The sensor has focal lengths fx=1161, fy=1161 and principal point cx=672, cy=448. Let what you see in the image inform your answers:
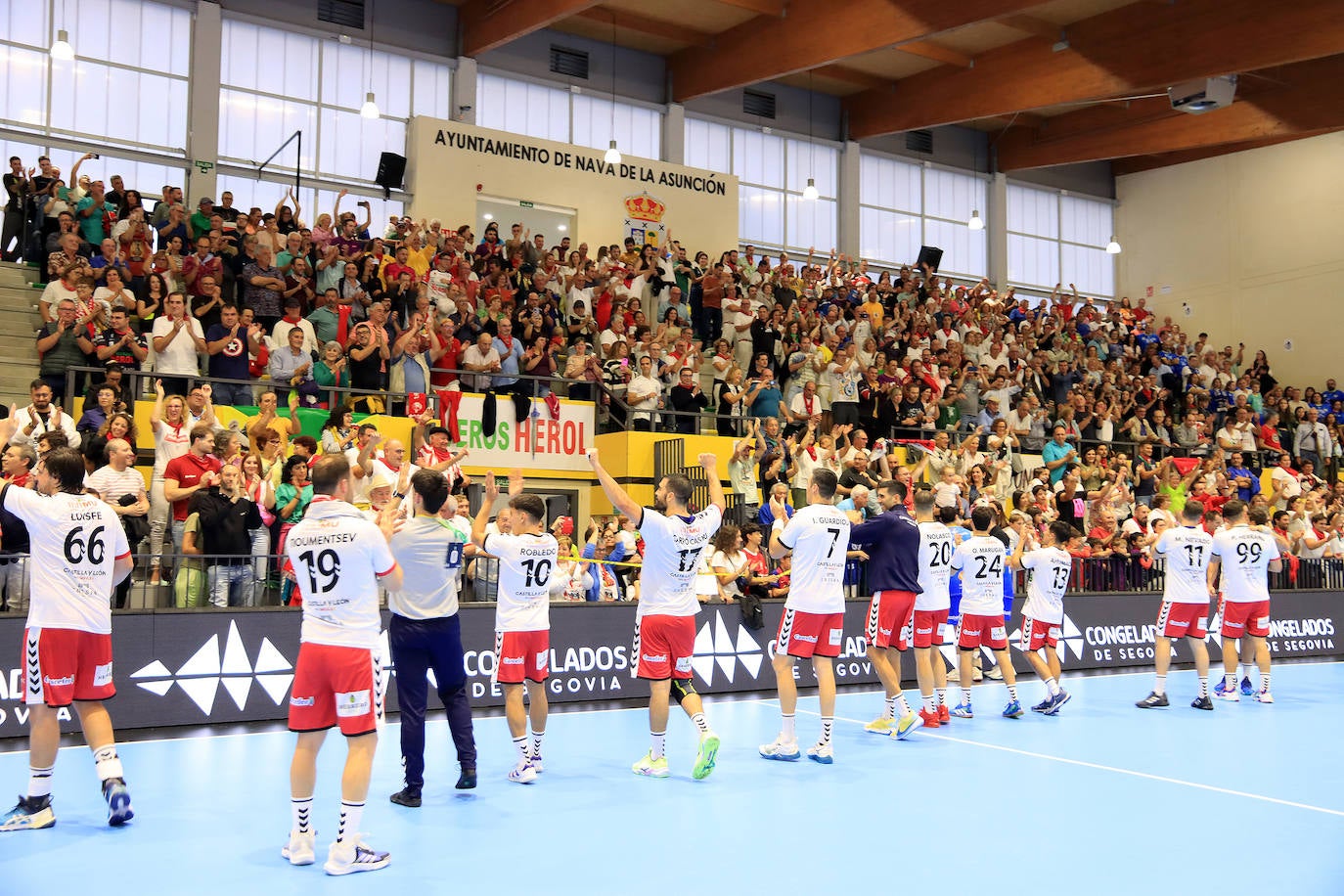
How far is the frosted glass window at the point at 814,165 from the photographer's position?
1119 inches

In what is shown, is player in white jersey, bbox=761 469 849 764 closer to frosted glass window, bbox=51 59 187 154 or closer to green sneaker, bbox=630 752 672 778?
green sneaker, bbox=630 752 672 778

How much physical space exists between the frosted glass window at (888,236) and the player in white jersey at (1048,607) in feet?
59.3

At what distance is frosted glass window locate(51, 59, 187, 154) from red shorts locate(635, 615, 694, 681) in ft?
55.8

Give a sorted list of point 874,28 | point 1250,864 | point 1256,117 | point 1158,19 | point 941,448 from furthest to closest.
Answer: point 1256,117 < point 1158,19 < point 874,28 < point 941,448 < point 1250,864

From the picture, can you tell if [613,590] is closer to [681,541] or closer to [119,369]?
[681,541]

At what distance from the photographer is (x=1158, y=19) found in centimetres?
2222

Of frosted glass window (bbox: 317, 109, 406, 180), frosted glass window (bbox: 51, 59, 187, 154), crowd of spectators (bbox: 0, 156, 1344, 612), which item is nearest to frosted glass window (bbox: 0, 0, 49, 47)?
frosted glass window (bbox: 51, 59, 187, 154)

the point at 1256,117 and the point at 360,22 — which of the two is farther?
the point at 1256,117

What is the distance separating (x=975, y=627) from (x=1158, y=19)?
52.7 ft

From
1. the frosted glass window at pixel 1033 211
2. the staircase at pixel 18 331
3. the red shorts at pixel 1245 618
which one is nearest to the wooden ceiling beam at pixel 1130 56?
the frosted glass window at pixel 1033 211

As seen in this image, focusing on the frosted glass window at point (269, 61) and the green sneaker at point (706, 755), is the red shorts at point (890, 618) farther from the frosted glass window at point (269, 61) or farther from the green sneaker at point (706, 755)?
the frosted glass window at point (269, 61)

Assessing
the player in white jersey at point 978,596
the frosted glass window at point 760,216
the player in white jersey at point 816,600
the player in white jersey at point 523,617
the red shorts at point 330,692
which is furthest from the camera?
the frosted glass window at point 760,216

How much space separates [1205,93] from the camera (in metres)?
22.3

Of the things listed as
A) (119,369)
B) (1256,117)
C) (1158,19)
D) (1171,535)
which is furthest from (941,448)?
(1256,117)
